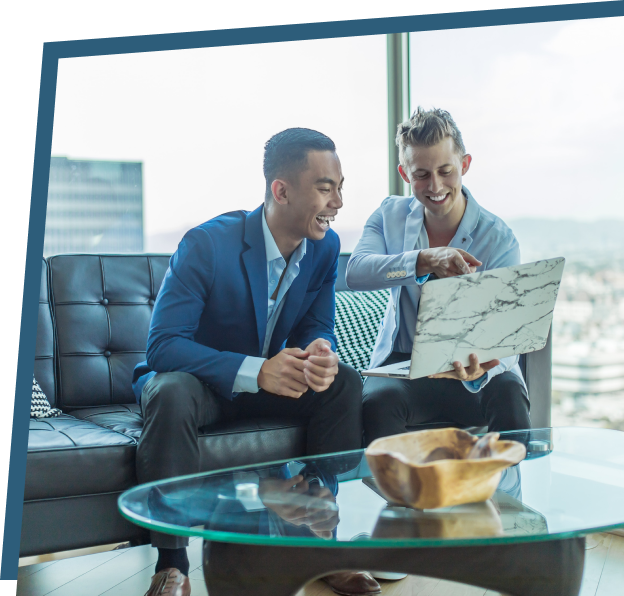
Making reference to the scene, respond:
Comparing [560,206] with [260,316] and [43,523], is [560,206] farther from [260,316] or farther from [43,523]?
[43,523]

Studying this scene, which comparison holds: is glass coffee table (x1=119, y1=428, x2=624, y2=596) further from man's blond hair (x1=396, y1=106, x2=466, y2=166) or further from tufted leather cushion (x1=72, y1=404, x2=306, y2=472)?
man's blond hair (x1=396, y1=106, x2=466, y2=166)

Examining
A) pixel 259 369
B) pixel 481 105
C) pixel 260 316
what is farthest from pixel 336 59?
pixel 259 369

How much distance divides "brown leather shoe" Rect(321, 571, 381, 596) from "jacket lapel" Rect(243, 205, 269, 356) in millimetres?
562

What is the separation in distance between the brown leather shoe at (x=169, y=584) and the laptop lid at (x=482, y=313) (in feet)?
1.97

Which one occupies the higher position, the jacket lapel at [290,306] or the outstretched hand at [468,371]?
the jacket lapel at [290,306]

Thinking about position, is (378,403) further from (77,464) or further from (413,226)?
(77,464)

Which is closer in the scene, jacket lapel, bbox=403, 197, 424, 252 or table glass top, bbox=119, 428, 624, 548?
table glass top, bbox=119, 428, 624, 548

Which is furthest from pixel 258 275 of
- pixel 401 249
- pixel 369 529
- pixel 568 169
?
pixel 568 169

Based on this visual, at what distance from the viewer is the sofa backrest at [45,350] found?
1.78 metres

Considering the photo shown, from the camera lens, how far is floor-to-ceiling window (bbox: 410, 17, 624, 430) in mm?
2084

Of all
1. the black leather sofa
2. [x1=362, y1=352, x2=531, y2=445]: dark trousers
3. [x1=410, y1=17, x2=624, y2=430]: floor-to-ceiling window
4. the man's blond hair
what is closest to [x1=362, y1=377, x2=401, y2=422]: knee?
[x1=362, y1=352, x2=531, y2=445]: dark trousers

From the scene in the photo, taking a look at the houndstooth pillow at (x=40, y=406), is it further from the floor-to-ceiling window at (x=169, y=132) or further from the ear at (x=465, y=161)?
the ear at (x=465, y=161)

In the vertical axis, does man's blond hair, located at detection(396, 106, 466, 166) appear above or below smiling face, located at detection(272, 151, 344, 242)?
above

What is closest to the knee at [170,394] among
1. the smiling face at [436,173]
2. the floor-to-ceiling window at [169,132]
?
the smiling face at [436,173]
